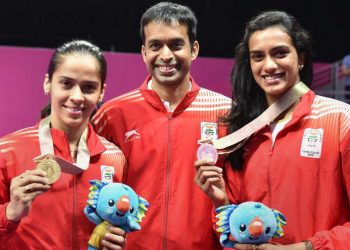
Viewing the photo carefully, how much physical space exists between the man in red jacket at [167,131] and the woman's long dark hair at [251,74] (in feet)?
0.58

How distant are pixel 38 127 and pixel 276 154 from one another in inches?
38.0

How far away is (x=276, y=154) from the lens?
2135mm

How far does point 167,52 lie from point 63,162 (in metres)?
0.75

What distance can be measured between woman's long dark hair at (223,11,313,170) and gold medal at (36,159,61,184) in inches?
30.0

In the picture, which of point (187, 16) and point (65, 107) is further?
point (187, 16)

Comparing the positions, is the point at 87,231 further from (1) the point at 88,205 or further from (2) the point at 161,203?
(2) the point at 161,203

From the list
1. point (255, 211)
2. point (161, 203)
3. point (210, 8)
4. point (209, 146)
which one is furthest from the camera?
point (210, 8)

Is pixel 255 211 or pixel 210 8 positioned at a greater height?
pixel 210 8

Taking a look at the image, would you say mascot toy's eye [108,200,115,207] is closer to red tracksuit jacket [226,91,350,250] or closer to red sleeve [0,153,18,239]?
red sleeve [0,153,18,239]

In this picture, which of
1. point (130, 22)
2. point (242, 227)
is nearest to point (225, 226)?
point (242, 227)

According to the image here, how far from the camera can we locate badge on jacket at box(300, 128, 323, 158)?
2.08 meters

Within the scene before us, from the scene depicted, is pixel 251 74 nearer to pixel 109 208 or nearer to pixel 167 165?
pixel 167 165

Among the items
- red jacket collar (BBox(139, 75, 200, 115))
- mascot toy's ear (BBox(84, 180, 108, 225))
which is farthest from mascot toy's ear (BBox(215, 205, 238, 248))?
red jacket collar (BBox(139, 75, 200, 115))

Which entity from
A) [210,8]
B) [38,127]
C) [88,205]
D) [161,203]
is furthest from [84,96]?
[210,8]
